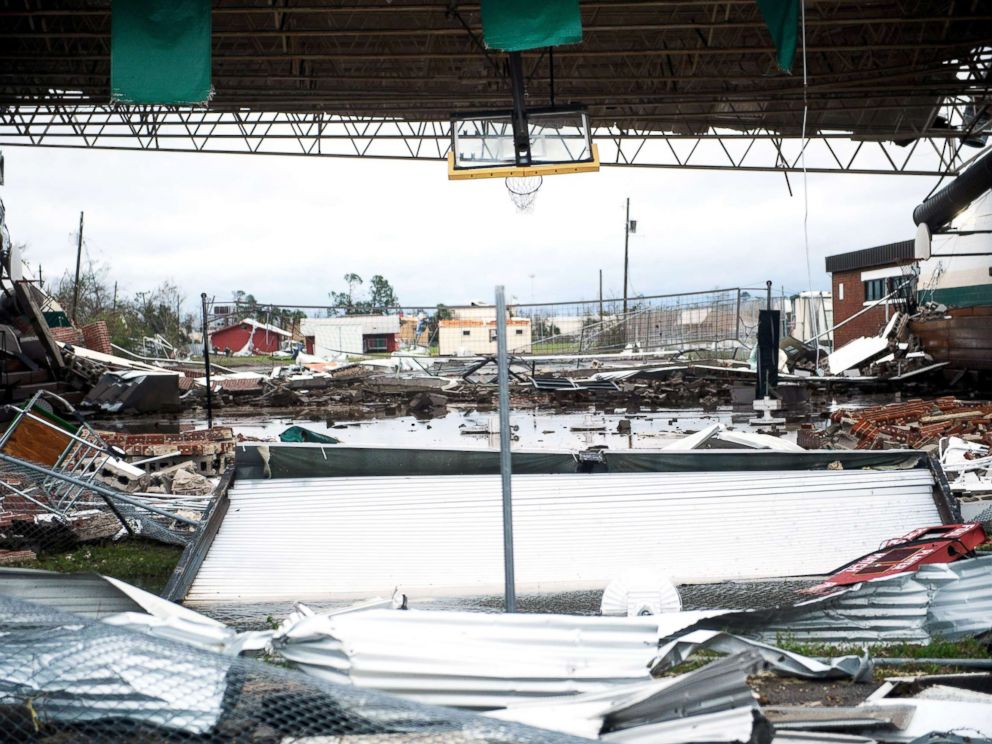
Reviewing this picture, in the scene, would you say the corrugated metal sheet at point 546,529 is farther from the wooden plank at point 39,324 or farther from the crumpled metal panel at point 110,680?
the wooden plank at point 39,324

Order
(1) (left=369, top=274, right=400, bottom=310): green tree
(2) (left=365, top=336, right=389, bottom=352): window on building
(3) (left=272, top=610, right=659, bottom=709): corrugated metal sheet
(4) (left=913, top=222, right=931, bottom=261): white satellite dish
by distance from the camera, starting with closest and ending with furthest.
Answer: (3) (left=272, top=610, right=659, bottom=709): corrugated metal sheet, (4) (left=913, top=222, right=931, bottom=261): white satellite dish, (2) (left=365, top=336, right=389, bottom=352): window on building, (1) (left=369, top=274, right=400, bottom=310): green tree

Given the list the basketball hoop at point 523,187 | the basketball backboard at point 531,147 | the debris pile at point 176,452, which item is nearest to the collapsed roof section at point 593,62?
the basketball backboard at point 531,147

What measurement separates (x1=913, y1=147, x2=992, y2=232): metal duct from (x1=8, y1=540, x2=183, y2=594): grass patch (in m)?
18.1

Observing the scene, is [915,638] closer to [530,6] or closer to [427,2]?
[530,6]

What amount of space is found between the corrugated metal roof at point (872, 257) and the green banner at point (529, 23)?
22.9 metres

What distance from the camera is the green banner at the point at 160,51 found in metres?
13.1

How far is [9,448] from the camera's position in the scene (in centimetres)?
980

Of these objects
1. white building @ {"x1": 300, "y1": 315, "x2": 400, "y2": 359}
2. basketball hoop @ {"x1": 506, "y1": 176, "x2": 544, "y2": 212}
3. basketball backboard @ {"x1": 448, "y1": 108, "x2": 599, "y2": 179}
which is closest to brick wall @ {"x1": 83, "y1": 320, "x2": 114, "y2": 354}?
white building @ {"x1": 300, "y1": 315, "x2": 400, "y2": 359}

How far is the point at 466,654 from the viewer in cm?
349

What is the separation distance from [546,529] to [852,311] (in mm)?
35501

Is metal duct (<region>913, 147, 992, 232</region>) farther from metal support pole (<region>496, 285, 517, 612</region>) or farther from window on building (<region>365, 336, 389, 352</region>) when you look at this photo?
window on building (<region>365, 336, 389, 352</region>)

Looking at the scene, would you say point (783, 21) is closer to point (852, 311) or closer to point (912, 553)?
point (912, 553)

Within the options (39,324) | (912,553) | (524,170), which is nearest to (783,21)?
(524,170)

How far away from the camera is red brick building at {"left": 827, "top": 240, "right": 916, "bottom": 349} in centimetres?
3261
